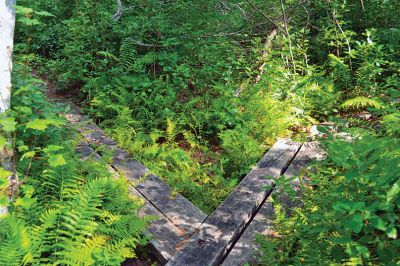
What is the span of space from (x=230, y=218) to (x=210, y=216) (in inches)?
9.4

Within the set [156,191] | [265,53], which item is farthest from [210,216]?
[265,53]

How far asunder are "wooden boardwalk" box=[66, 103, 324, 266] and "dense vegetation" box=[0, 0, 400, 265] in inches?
9.7

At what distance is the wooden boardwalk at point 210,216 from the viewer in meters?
3.63

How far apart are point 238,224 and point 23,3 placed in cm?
829

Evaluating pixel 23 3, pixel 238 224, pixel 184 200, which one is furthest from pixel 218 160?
pixel 23 3

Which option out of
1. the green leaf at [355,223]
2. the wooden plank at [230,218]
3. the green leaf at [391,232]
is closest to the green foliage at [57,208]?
the wooden plank at [230,218]

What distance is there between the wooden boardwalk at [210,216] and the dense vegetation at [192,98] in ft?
0.80

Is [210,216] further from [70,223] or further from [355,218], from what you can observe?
[355,218]

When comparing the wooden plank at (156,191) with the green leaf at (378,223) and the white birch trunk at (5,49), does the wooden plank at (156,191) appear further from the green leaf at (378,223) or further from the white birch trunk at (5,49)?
the green leaf at (378,223)

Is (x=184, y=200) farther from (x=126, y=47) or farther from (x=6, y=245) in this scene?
(x=126, y=47)

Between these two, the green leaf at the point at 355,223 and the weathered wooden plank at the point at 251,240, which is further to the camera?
the weathered wooden plank at the point at 251,240

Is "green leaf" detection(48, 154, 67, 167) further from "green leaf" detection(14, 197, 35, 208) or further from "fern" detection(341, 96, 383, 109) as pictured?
"fern" detection(341, 96, 383, 109)

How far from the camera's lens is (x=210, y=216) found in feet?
13.5

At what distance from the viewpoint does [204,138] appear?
20.5 feet
